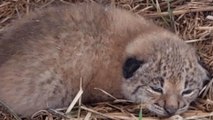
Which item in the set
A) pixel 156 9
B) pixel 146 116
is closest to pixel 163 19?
pixel 156 9

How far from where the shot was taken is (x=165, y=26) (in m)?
5.75

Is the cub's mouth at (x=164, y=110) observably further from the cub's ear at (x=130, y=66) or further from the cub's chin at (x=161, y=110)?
the cub's ear at (x=130, y=66)

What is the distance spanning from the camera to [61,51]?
5047 mm

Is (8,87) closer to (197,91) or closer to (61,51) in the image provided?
(61,51)

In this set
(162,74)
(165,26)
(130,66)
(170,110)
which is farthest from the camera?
(165,26)

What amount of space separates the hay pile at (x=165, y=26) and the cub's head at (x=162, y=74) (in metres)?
0.11

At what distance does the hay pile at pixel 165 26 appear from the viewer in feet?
16.2

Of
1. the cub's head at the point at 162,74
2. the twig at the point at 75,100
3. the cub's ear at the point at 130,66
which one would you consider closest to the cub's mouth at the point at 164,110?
the cub's head at the point at 162,74

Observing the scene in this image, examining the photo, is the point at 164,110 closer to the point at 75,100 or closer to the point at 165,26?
the point at 75,100

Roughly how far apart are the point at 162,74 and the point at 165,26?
98 cm

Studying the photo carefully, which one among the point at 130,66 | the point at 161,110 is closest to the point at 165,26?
the point at 130,66

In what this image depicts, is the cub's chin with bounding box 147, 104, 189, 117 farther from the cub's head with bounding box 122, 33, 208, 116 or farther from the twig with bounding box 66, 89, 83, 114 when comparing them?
the twig with bounding box 66, 89, 83, 114

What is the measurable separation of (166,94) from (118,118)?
394mm

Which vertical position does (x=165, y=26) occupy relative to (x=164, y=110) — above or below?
above
